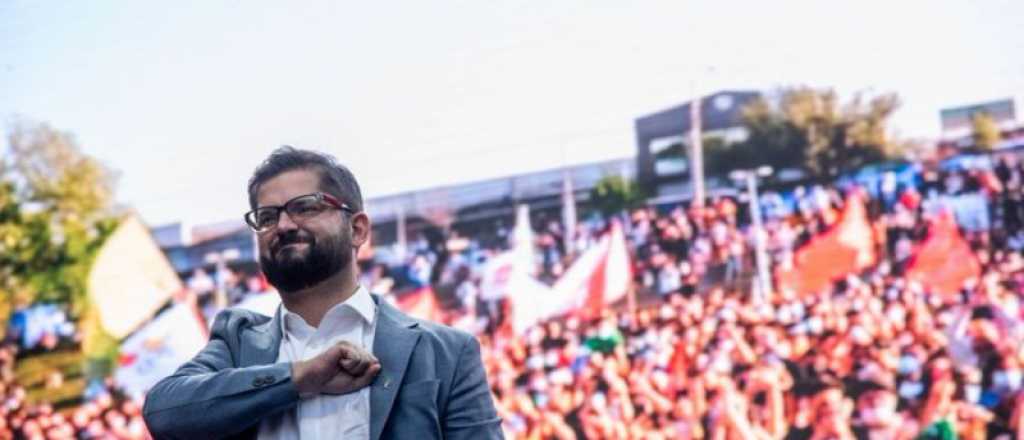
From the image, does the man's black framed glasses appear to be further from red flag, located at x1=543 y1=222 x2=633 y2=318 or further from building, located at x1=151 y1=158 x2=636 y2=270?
red flag, located at x1=543 y1=222 x2=633 y2=318

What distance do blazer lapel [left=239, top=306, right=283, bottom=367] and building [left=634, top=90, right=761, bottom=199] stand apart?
12.5ft

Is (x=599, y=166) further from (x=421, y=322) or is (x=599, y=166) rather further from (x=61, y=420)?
(x=421, y=322)

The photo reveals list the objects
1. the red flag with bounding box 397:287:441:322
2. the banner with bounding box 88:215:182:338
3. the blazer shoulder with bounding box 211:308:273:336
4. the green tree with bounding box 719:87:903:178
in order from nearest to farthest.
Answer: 1. the blazer shoulder with bounding box 211:308:273:336
2. the green tree with bounding box 719:87:903:178
3. the red flag with bounding box 397:287:441:322
4. the banner with bounding box 88:215:182:338

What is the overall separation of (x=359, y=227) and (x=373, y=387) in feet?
0.57

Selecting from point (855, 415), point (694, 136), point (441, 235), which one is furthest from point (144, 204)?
point (855, 415)

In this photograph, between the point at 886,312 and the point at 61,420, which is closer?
the point at 886,312

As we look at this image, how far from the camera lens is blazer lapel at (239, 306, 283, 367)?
1.03 meters

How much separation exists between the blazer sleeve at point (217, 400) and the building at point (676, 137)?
154 inches

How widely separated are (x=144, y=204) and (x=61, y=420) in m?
1.18

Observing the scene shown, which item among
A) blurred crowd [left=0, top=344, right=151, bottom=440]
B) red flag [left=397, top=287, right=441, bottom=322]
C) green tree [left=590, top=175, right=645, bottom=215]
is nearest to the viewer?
green tree [left=590, top=175, right=645, bottom=215]

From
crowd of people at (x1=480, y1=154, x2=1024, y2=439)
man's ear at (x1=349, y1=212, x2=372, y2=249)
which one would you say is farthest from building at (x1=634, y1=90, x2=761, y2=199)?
man's ear at (x1=349, y1=212, x2=372, y2=249)

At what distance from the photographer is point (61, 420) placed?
19.8 feet

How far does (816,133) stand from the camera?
4625mm

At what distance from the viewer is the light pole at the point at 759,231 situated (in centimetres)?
468
